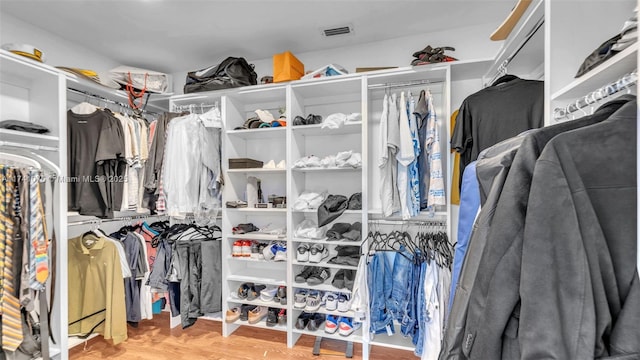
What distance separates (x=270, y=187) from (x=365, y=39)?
5.14 ft

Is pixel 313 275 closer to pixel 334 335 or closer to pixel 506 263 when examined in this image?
pixel 334 335

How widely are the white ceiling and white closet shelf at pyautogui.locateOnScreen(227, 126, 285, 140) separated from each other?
2.56ft

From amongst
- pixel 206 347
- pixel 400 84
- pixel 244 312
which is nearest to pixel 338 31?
pixel 400 84

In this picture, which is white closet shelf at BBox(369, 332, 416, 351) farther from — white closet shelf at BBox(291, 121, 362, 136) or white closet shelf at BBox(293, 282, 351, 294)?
white closet shelf at BBox(291, 121, 362, 136)

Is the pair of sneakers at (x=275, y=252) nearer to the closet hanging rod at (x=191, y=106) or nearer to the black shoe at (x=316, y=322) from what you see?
the black shoe at (x=316, y=322)

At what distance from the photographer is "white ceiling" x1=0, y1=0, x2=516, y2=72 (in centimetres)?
197

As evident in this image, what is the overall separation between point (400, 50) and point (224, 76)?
1521 mm

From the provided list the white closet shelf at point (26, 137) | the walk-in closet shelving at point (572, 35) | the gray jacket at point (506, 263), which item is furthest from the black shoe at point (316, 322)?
the white closet shelf at point (26, 137)

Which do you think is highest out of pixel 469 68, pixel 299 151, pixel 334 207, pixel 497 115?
pixel 469 68

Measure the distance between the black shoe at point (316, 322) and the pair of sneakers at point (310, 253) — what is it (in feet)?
1.61

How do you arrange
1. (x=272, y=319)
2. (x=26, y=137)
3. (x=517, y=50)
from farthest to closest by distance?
1. (x=272, y=319)
2. (x=26, y=137)
3. (x=517, y=50)

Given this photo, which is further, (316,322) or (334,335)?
(316,322)

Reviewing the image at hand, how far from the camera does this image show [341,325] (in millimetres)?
2164

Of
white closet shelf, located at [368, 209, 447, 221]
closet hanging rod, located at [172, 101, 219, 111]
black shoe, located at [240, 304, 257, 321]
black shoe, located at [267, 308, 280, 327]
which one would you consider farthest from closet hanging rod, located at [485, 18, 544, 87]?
black shoe, located at [240, 304, 257, 321]
